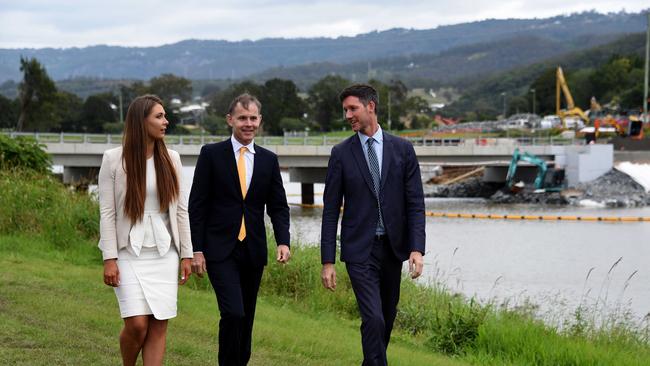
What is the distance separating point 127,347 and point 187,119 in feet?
516

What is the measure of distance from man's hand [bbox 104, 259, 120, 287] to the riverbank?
5.31ft

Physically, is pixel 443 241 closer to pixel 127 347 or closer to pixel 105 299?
pixel 105 299

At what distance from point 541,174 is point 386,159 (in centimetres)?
5852

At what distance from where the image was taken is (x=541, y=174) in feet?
212

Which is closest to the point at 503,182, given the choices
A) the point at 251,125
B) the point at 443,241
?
the point at 443,241

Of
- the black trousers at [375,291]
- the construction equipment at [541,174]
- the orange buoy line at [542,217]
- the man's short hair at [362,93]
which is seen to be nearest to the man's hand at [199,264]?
the black trousers at [375,291]

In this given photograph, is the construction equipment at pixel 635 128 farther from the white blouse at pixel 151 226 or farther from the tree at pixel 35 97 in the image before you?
the white blouse at pixel 151 226

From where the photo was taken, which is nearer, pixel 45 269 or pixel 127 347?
pixel 127 347

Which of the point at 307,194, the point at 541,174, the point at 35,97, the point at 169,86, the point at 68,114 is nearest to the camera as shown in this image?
the point at 307,194

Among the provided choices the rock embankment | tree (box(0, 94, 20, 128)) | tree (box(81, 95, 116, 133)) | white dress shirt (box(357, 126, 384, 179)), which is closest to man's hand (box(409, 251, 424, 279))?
white dress shirt (box(357, 126, 384, 179))

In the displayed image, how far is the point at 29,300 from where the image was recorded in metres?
11.1

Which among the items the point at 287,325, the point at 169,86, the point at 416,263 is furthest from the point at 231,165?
the point at 169,86

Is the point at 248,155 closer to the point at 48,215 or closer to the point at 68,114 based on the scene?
the point at 48,215

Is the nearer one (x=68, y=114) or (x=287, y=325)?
(x=287, y=325)
